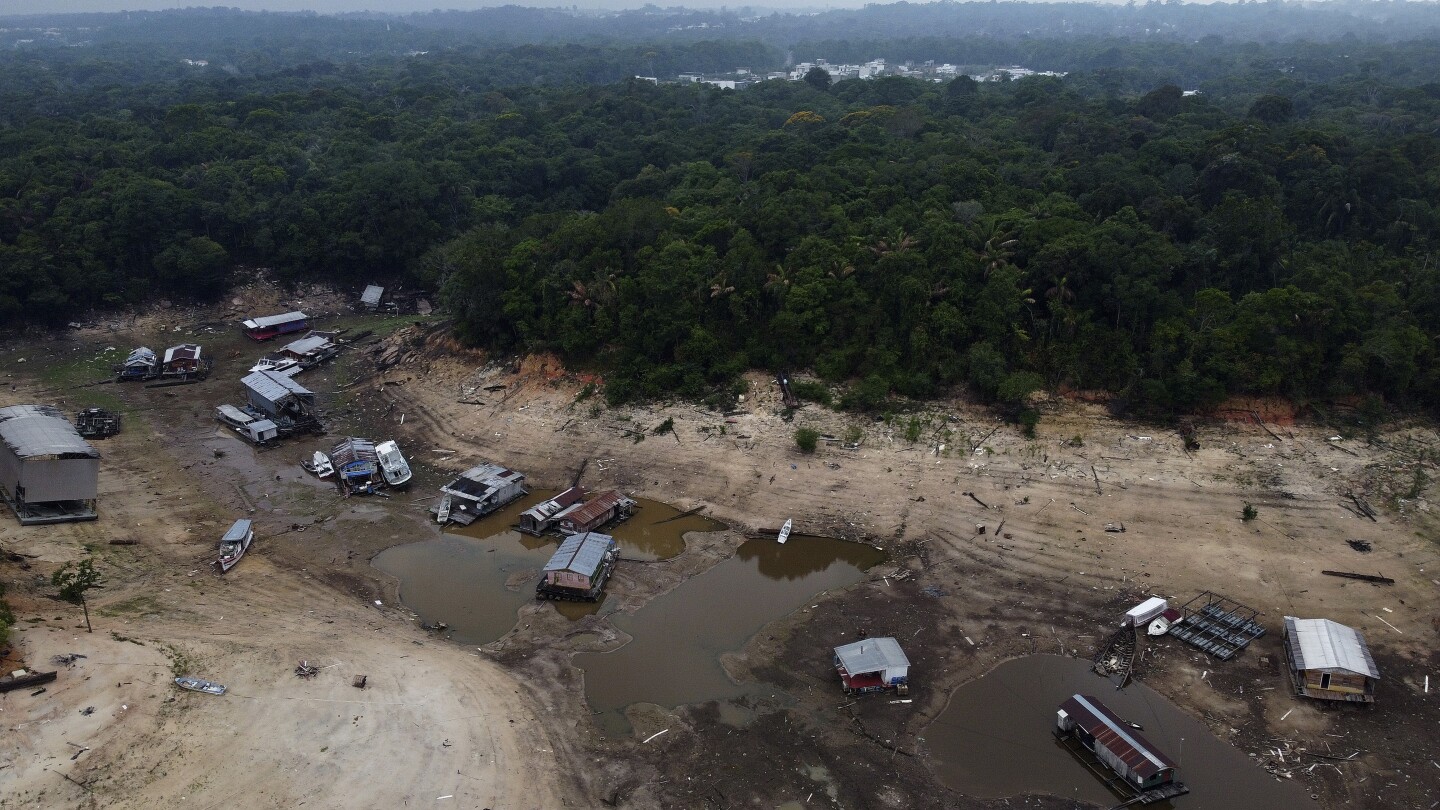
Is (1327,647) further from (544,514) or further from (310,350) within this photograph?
(310,350)

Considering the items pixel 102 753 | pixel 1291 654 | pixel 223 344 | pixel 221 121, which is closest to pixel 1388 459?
pixel 1291 654

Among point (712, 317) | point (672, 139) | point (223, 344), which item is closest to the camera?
point (712, 317)

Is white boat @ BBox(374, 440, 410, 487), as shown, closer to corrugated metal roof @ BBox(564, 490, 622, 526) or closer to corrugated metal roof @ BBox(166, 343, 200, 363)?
corrugated metal roof @ BBox(564, 490, 622, 526)

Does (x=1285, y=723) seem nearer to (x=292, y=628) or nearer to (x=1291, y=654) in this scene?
(x=1291, y=654)

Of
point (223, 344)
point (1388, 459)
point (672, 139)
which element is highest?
point (672, 139)

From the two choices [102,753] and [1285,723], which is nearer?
[102,753]

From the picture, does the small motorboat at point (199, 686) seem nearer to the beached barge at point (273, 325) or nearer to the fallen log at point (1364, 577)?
the beached barge at point (273, 325)

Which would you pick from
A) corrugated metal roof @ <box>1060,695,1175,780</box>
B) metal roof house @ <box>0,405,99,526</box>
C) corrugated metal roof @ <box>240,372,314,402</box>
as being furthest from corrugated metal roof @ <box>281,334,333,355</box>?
corrugated metal roof @ <box>1060,695,1175,780</box>

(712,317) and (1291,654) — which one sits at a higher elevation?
(712,317)
